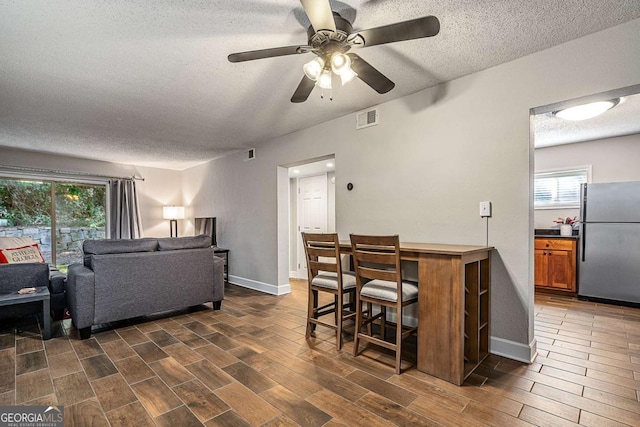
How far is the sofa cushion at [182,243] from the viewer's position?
10.9 ft

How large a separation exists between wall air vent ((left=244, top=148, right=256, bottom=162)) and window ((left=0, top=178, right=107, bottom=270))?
324cm

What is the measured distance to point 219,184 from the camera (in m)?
5.70

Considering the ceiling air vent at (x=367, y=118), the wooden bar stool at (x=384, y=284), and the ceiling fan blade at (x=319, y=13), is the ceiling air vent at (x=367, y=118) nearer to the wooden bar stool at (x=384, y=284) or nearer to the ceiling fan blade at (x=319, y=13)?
the wooden bar stool at (x=384, y=284)

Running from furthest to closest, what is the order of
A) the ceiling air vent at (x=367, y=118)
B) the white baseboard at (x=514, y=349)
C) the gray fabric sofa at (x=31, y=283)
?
the ceiling air vent at (x=367, y=118)
the gray fabric sofa at (x=31, y=283)
the white baseboard at (x=514, y=349)

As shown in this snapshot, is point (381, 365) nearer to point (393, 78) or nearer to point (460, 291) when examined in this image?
point (460, 291)

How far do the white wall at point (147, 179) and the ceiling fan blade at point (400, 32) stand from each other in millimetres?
6092

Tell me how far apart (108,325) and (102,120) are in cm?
236

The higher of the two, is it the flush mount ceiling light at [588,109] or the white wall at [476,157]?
the flush mount ceiling light at [588,109]

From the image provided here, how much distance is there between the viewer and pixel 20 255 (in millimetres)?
3758

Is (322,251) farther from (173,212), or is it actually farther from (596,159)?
(173,212)

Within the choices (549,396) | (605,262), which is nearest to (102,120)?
(549,396)

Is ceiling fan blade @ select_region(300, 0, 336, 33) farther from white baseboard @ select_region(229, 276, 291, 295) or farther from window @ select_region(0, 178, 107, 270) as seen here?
window @ select_region(0, 178, 107, 270)

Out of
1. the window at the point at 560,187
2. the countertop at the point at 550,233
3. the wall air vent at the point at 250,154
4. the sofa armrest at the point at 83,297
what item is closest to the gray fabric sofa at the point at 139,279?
the sofa armrest at the point at 83,297

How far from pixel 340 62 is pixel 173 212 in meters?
5.54
